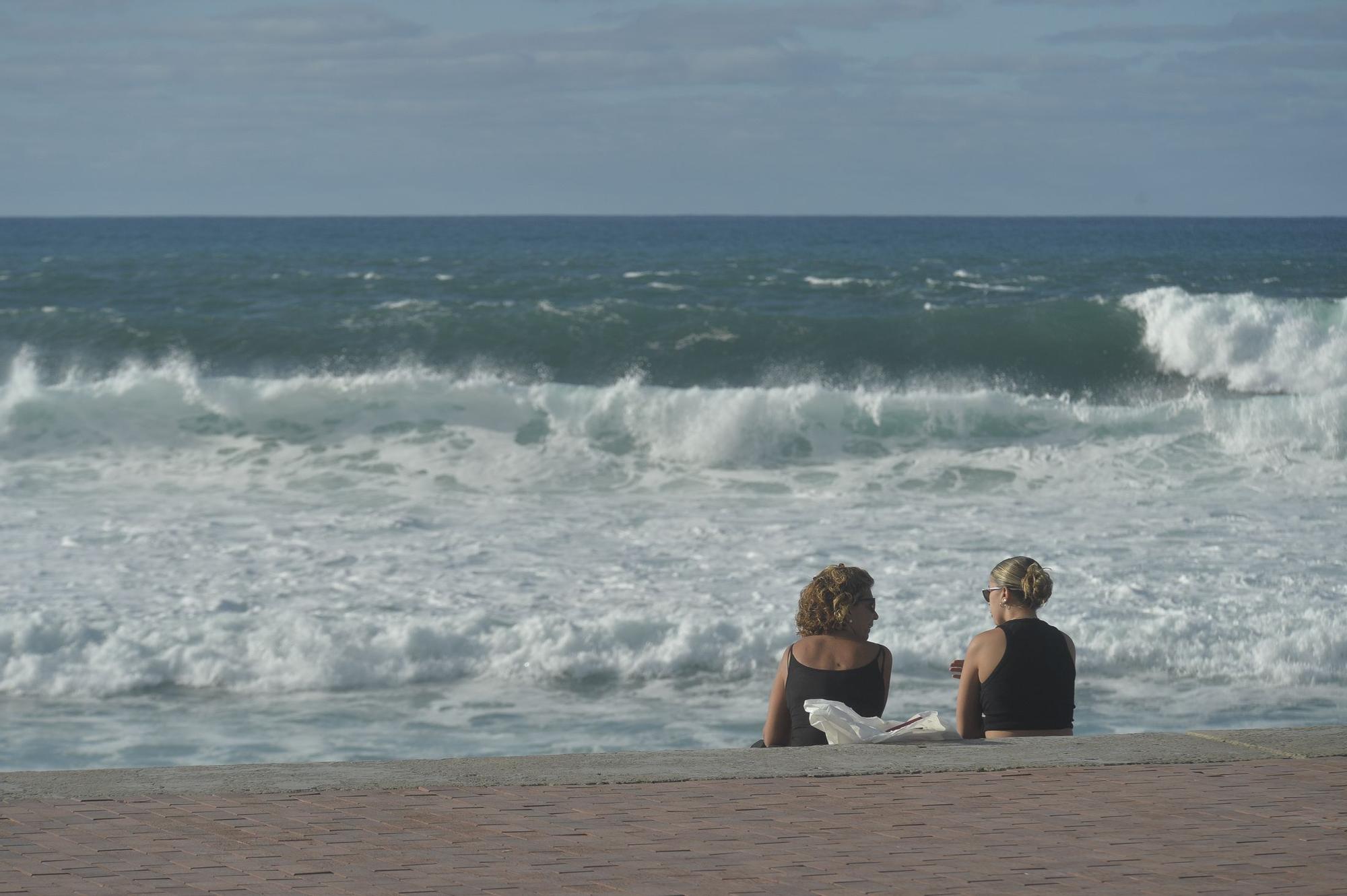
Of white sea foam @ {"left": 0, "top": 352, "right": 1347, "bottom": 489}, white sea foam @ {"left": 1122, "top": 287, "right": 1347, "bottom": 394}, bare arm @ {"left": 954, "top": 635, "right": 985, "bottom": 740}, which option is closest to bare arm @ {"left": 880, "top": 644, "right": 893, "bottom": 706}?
bare arm @ {"left": 954, "top": 635, "right": 985, "bottom": 740}

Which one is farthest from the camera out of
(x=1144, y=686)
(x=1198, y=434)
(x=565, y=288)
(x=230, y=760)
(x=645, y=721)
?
(x=565, y=288)

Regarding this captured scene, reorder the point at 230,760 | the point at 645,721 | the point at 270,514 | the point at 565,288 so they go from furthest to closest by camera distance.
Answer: the point at 565,288, the point at 270,514, the point at 645,721, the point at 230,760

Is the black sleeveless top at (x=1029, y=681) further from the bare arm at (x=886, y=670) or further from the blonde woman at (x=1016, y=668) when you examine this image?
the bare arm at (x=886, y=670)

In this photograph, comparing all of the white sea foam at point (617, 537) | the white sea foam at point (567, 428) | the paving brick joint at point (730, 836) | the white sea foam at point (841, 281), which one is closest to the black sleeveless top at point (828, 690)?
the paving brick joint at point (730, 836)

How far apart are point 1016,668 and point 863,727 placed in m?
0.64

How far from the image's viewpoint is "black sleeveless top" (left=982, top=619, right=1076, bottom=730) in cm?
520

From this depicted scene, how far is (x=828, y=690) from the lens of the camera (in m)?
5.20

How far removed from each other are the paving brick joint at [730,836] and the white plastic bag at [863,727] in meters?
0.39

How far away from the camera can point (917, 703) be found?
817 cm

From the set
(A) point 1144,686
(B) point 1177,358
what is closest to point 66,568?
(A) point 1144,686

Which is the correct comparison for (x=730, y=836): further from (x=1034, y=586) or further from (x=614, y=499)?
(x=614, y=499)

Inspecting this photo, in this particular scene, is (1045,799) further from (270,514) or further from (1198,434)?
(1198,434)

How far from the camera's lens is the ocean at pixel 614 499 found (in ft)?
27.5

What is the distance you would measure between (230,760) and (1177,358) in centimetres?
1819
